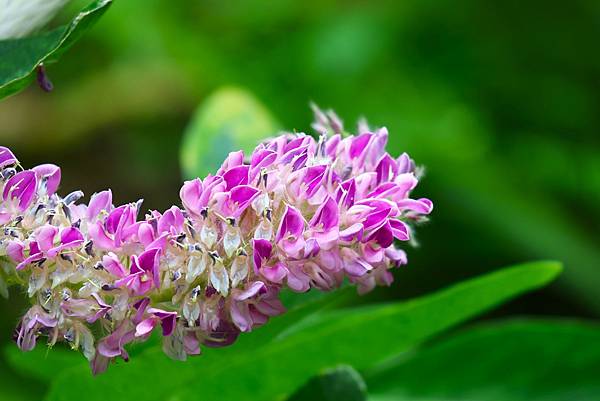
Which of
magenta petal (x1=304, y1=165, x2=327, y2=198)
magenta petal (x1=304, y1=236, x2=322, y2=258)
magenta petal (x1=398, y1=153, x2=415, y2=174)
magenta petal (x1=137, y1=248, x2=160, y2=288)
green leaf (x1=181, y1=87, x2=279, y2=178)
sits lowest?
green leaf (x1=181, y1=87, x2=279, y2=178)

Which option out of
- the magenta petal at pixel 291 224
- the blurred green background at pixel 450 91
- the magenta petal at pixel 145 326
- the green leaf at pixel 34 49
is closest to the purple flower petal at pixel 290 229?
the magenta petal at pixel 291 224

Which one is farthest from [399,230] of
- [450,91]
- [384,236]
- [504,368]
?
[450,91]

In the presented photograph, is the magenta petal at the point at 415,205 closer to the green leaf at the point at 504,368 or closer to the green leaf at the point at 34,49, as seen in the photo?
the green leaf at the point at 34,49

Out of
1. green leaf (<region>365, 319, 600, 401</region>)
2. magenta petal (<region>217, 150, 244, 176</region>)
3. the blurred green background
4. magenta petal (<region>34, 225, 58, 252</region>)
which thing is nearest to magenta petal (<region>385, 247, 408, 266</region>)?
magenta petal (<region>217, 150, 244, 176</region>)

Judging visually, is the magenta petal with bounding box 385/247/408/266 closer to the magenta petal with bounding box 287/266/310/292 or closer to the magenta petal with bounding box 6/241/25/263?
the magenta petal with bounding box 287/266/310/292

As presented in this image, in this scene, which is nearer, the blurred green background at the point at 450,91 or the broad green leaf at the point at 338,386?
the broad green leaf at the point at 338,386

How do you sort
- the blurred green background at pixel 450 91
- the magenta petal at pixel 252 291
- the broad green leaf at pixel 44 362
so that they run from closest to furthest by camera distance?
1. the magenta petal at pixel 252 291
2. the broad green leaf at pixel 44 362
3. the blurred green background at pixel 450 91
